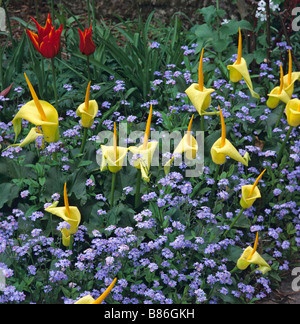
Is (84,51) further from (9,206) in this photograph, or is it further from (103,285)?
(103,285)

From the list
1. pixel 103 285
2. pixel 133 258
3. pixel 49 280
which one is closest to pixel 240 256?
pixel 133 258

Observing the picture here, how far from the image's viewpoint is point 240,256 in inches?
84.7

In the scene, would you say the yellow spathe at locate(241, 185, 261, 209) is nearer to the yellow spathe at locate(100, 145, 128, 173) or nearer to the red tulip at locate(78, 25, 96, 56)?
the yellow spathe at locate(100, 145, 128, 173)

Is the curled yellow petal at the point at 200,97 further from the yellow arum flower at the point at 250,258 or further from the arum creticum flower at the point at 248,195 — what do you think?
the yellow arum flower at the point at 250,258

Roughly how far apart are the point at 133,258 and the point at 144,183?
1.65ft

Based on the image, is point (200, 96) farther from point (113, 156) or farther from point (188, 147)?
point (113, 156)

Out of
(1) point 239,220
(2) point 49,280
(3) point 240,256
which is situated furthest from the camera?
(1) point 239,220

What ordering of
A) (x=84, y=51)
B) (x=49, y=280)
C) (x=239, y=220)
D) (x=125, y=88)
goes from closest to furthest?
(x=49, y=280)
(x=239, y=220)
(x=84, y=51)
(x=125, y=88)
